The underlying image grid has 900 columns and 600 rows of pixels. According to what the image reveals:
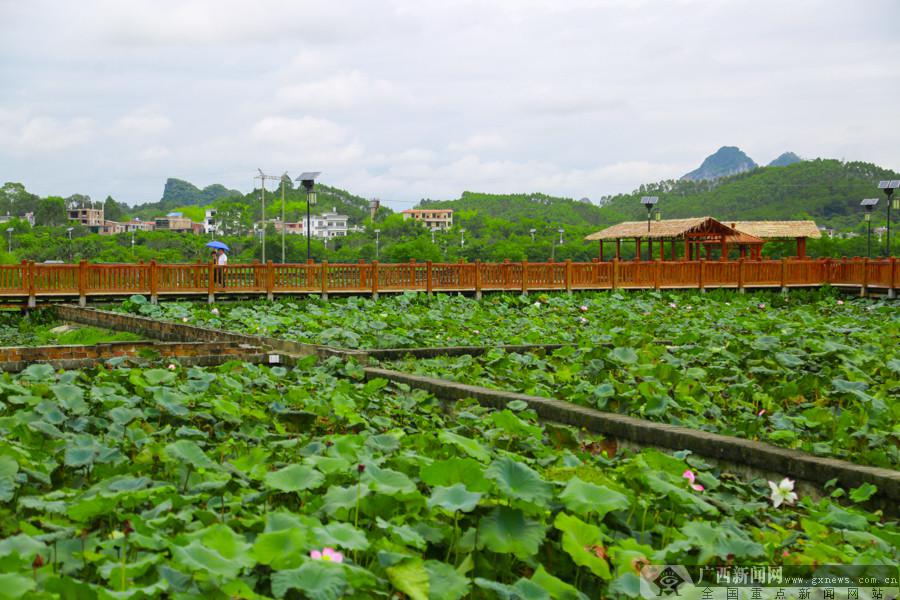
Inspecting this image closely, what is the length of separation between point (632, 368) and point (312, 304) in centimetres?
1215

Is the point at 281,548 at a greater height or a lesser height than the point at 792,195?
lesser

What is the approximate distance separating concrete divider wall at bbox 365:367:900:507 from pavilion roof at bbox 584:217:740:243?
89.2ft

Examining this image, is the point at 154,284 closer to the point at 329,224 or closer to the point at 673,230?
the point at 673,230

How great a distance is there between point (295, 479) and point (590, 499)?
1079 millimetres

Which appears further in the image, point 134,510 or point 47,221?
point 47,221

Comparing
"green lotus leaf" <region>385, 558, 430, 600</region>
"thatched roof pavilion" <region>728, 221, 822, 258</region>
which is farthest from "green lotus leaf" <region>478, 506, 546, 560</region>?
"thatched roof pavilion" <region>728, 221, 822, 258</region>

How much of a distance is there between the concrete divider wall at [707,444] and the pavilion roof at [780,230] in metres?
32.1

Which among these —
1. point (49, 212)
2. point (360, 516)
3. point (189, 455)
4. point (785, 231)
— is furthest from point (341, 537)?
point (49, 212)

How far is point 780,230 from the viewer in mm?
36656

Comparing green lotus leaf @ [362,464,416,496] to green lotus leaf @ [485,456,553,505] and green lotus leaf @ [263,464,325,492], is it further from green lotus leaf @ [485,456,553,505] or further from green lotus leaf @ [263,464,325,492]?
green lotus leaf @ [485,456,553,505]

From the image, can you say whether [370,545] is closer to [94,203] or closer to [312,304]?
[312,304]


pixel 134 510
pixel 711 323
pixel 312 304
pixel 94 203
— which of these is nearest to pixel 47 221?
pixel 94 203

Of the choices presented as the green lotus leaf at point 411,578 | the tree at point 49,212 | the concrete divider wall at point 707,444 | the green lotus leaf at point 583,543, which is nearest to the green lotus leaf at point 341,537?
the green lotus leaf at point 411,578

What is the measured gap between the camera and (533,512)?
3014 mm
